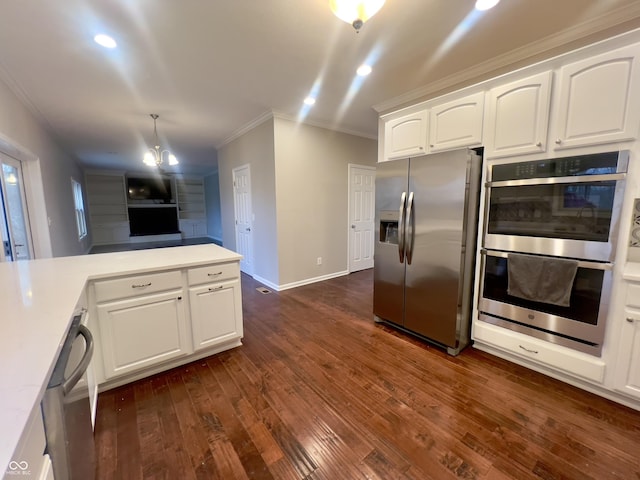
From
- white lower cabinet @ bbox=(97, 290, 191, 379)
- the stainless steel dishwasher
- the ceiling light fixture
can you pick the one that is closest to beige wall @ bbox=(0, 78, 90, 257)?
white lower cabinet @ bbox=(97, 290, 191, 379)

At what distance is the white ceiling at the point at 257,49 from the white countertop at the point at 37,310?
171 centimetres

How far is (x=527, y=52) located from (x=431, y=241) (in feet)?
5.68

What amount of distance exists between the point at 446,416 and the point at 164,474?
5.23 feet

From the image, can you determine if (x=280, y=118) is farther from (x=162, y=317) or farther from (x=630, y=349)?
(x=630, y=349)

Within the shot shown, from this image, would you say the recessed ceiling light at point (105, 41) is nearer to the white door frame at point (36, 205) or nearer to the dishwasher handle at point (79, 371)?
the dishwasher handle at point (79, 371)

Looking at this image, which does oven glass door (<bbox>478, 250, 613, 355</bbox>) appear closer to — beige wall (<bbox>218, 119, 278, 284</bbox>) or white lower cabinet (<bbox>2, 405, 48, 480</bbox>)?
white lower cabinet (<bbox>2, 405, 48, 480</bbox>)

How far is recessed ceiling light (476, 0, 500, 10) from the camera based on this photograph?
5.62 feet

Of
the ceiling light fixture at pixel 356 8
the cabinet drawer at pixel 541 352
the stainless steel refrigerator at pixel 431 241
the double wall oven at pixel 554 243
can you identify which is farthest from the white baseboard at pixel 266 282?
the ceiling light fixture at pixel 356 8

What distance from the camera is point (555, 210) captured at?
1848 millimetres

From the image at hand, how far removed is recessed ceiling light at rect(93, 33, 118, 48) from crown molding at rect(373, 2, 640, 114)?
275cm

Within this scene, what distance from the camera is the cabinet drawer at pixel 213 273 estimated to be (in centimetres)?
211

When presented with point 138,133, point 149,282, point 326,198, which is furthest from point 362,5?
point 138,133

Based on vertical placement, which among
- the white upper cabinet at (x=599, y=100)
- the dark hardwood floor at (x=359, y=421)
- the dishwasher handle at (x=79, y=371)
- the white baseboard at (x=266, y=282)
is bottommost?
the dark hardwood floor at (x=359, y=421)

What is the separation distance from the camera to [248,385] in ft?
6.41
